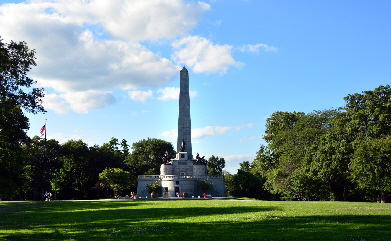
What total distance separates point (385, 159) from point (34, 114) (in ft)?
104

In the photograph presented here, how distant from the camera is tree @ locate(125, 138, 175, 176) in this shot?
93.7m

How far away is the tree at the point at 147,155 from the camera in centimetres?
9369

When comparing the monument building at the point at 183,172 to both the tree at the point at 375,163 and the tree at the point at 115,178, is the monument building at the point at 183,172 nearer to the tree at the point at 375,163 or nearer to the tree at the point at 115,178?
the tree at the point at 115,178

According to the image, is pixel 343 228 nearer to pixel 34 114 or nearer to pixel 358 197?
pixel 34 114

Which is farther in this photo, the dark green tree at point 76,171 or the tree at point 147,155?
the tree at point 147,155

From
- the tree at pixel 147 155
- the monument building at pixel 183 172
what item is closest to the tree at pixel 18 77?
the monument building at pixel 183 172

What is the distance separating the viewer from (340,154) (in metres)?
44.2

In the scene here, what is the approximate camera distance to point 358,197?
52969mm

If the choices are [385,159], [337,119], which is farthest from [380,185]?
[337,119]

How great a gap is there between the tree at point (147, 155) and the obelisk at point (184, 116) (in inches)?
687

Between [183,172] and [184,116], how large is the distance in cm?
1075

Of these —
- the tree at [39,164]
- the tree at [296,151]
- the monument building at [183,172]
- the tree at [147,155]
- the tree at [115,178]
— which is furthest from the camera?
the tree at [147,155]

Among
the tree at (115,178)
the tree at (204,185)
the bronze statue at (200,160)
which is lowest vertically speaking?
the tree at (204,185)

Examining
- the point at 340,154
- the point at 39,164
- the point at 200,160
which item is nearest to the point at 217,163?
the point at 200,160
